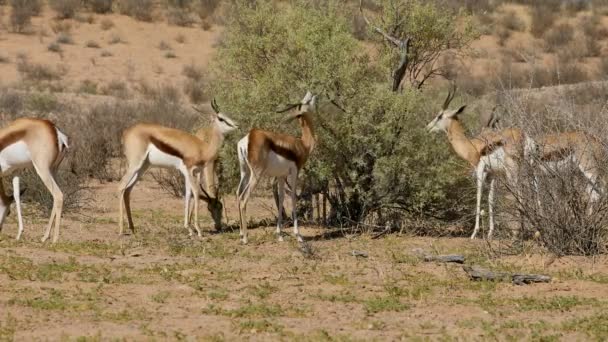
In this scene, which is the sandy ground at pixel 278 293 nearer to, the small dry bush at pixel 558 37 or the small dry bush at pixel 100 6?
the small dry bush at pixel 100 6

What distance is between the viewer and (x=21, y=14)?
37312 millimetres

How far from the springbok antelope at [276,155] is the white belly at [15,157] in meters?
2.38

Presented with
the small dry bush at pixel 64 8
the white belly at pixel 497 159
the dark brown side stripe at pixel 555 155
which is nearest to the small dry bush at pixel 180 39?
the small dry bush at pixel 64 8

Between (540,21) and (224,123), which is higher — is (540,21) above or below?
above

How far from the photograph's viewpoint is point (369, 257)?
434 inches

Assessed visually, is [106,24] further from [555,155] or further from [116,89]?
[555,155]

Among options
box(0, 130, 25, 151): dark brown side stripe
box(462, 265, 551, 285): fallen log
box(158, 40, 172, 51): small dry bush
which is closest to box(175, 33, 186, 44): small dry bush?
box(158, 40, 172, 51): small dry bush

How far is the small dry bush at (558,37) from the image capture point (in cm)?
4031

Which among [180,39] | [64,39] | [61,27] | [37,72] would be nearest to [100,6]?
[61,27]

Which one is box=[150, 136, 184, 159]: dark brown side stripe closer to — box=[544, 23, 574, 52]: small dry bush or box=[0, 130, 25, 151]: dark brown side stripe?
box=[0, 130, 25, 151]: dark brown side stripe

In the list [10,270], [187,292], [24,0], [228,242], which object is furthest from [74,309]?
[24,0]

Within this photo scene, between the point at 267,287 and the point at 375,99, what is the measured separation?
15.5 ft

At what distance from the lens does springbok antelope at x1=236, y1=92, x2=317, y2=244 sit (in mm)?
12141

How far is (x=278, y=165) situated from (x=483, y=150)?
2.69 m
